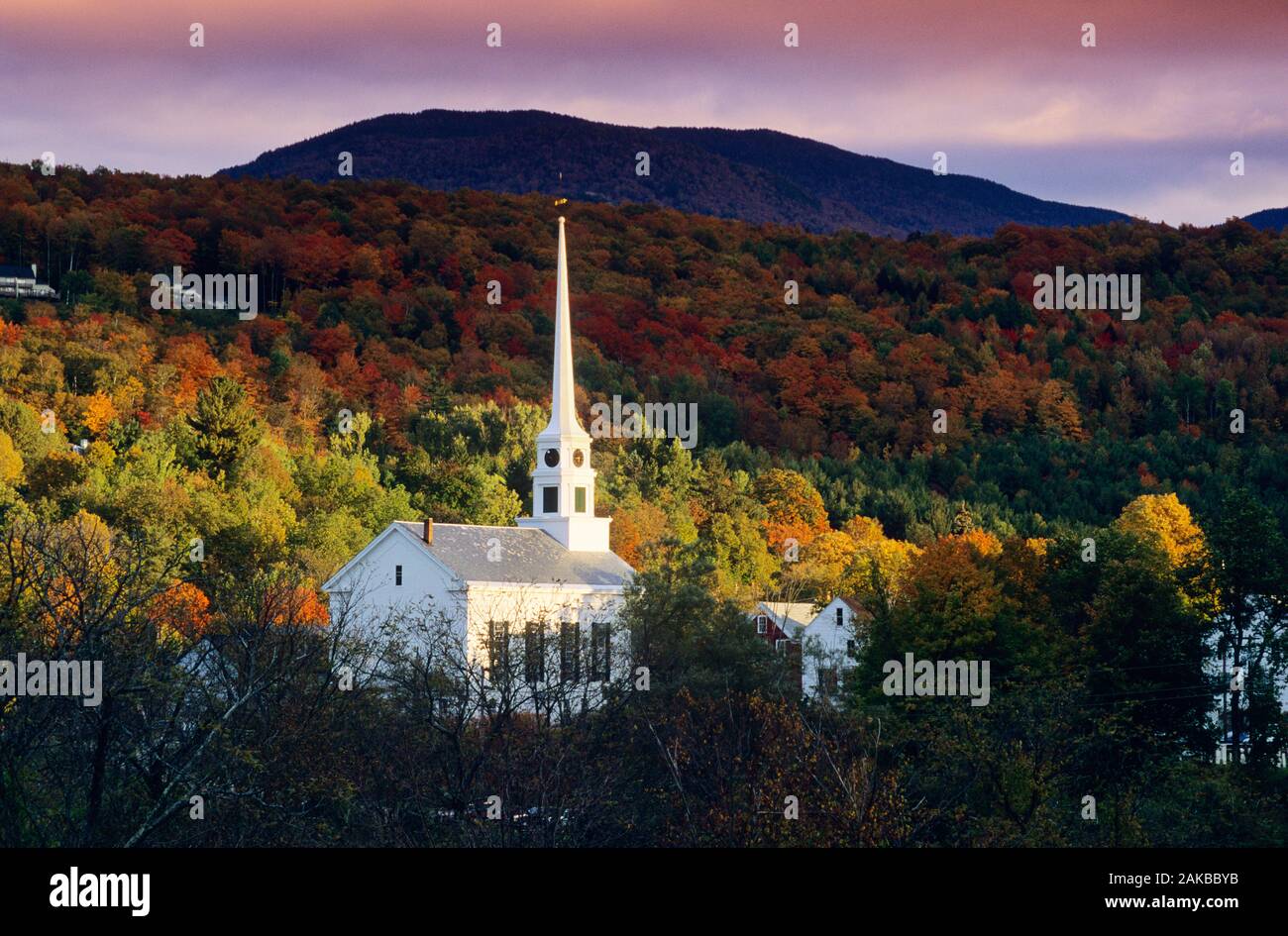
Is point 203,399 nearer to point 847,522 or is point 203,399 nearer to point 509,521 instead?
point 509,521

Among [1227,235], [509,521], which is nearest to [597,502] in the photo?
[509,521]

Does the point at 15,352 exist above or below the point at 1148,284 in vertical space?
below

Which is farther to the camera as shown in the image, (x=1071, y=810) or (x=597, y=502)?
(x=597, y=502)

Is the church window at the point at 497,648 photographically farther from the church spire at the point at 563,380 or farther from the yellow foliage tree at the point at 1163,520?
the yellow foliage tree at the point at 1163,520

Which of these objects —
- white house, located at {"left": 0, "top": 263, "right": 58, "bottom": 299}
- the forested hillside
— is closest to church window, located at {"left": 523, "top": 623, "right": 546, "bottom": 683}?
the forested hillside

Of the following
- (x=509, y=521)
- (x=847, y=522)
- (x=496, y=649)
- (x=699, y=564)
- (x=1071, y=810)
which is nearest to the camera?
(x=1071, y=810)

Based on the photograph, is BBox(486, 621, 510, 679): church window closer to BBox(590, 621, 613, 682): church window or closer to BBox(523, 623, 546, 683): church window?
BBox(523, 623, 546, 683): church window

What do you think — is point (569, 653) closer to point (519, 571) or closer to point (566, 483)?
point (519, 571)

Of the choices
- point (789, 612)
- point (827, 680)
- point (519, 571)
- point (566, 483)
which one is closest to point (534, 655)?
point (827, 680)
